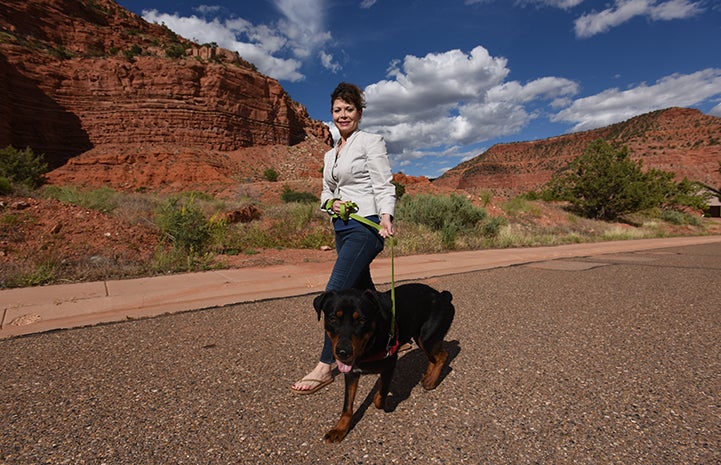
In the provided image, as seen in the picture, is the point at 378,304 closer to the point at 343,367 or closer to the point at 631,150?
the point at 343,367

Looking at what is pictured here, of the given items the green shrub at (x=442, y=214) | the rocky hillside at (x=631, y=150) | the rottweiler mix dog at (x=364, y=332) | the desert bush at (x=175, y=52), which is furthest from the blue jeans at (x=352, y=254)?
the desert bush at (x=175, y=52)

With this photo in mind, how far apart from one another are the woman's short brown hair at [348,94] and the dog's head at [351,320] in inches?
55.5

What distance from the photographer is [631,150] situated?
57656mm

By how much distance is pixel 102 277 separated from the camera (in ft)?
18.5

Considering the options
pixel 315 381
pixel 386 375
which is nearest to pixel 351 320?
pixel 386 375

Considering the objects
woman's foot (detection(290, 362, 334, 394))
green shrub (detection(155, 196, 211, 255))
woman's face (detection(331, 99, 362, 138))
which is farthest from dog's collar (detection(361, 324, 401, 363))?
green shrub (detection(155, 196, 211, 255))

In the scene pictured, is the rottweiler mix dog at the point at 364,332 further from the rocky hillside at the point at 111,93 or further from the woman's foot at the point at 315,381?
the rocky hillside at the point at 111,93

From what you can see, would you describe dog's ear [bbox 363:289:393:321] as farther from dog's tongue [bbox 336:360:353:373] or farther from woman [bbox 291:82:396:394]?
woman [bbox 291:82:396:394]

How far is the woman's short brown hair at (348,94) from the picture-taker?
253 centimetres

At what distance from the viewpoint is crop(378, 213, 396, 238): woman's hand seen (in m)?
2.35

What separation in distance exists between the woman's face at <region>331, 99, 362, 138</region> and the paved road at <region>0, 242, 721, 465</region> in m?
1.95

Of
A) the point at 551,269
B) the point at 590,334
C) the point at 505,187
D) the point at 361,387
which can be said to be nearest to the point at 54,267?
the point at 361,387

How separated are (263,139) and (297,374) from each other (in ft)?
166

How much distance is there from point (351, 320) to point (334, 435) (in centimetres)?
67
